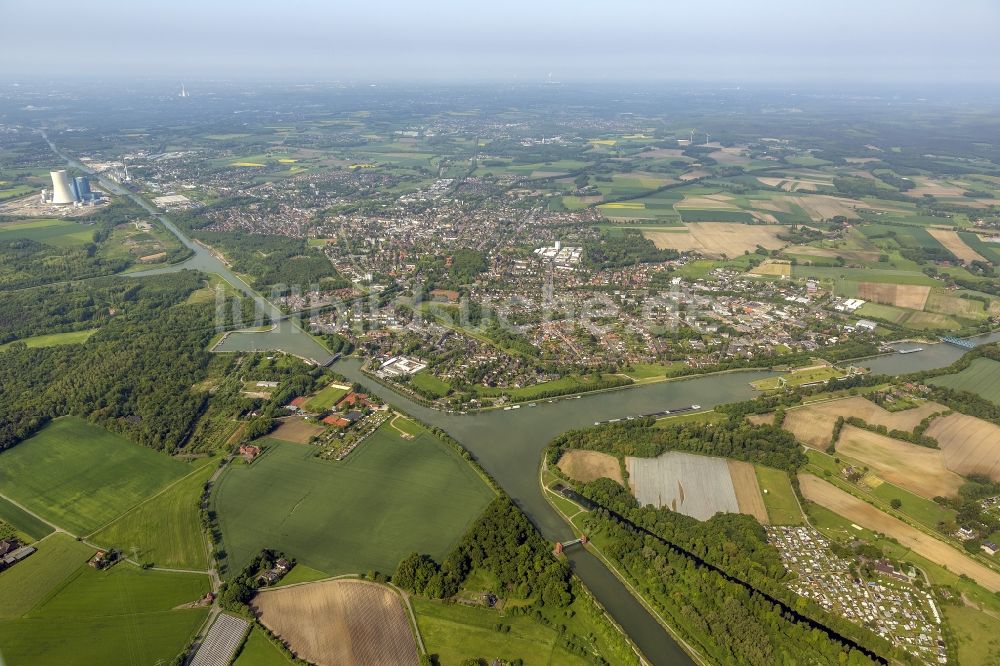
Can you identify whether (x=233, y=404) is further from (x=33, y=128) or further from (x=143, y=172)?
(x=33, y=128)

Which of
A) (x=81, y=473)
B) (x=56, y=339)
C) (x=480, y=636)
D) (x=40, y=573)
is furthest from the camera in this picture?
(x=56, y=339)

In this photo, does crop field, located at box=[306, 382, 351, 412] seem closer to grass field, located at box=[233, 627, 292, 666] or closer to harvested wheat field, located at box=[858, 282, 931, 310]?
grass field, located at box=[233, 627, 292, 666]

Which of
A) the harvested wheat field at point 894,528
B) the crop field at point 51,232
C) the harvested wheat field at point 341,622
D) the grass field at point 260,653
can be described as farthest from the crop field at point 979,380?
the crop field at point 51,232

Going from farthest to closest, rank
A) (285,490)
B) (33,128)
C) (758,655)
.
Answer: (33,128)
(285,490)
(758,655)

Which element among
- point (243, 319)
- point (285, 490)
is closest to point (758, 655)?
point (285, 490)

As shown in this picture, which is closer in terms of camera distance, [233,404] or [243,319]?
[233,404]

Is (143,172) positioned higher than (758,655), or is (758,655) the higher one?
(143,172)

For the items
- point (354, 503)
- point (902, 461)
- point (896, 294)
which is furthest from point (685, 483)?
point (896, 294)

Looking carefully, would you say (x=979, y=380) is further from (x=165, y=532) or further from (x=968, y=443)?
(x=165, y=532)
